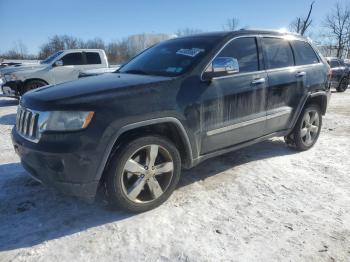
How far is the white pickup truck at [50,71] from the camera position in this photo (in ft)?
33.4

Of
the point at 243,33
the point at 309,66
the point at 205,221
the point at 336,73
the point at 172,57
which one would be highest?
the point at 243,33

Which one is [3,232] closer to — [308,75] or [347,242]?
[347,242]

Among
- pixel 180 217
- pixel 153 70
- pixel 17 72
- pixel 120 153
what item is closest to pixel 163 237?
pixel 180 217

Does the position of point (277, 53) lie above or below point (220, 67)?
above

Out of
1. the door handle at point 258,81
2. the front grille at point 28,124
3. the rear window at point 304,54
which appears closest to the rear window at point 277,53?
the rear window at point 304,54

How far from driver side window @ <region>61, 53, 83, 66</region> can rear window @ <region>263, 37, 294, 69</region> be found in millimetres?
8455

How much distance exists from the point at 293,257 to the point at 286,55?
3.00 meters

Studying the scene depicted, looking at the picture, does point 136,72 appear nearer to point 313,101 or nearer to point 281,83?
point 281,83

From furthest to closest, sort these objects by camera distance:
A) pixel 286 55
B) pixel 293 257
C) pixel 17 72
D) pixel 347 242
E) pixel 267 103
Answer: pixel 17 72, pixel 286 55, pixel 267 103, pixel 347 242, pixel 293 257

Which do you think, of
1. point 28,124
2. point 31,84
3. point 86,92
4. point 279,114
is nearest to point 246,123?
point 279,114

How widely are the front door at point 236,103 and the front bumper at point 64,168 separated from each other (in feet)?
4.23

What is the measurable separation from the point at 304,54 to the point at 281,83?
0.97 m

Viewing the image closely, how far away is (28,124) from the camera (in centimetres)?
292

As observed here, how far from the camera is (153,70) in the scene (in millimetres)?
3725
